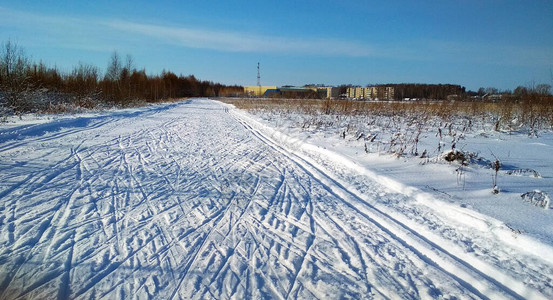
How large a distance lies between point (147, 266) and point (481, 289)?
2931 millimetres

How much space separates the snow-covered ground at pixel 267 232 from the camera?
2.65 meters

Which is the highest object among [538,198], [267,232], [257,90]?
[257,90]

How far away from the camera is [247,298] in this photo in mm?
2473

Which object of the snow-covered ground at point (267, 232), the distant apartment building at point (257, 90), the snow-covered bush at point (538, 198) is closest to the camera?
the snow-covered ground at point (267, 232)

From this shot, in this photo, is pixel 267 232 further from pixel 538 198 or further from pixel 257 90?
pixel 257 90

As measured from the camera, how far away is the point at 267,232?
3670mm

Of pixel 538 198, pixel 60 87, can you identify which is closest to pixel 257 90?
pixel 60 87

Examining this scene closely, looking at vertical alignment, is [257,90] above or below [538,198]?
above

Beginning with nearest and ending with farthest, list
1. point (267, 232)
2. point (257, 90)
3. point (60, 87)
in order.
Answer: point (267, 232) < point (60, 87) < point (257, 90)

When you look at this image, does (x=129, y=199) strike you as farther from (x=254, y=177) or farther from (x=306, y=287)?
(x=306, y=287)

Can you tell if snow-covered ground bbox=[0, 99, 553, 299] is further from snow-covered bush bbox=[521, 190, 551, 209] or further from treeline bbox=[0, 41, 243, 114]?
treeline bbox=[0, 41, 243, 114]

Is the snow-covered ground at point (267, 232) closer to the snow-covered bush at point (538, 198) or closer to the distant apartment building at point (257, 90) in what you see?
the snow-covered bush at point (538, 198)

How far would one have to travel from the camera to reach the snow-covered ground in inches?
104

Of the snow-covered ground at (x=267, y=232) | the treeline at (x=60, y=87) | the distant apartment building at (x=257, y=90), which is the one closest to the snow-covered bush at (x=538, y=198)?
the snow-covered ground at (x=267, y=232)
